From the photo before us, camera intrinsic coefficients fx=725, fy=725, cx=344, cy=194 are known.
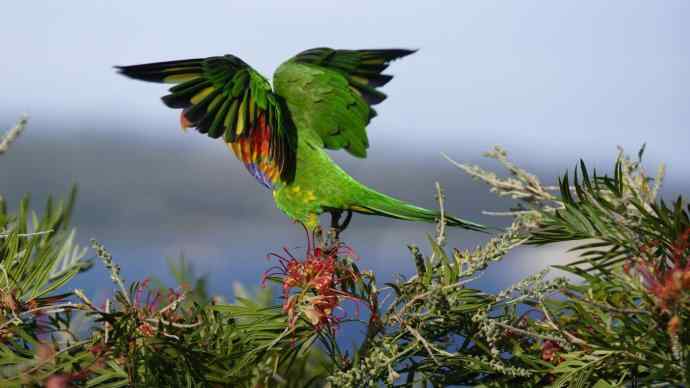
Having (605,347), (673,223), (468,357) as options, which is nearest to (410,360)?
(468,357)

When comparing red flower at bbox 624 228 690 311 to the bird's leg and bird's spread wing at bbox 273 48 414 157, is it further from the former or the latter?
bird's spread wing at bbox 273 48 414 157

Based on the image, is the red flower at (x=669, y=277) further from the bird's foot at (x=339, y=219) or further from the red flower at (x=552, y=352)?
the bird's foot at (x=339, y=219)

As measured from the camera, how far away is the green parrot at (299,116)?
1.91m

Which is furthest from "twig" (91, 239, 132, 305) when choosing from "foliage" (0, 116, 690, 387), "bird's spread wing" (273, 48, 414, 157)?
"bird's spread wing" (273, 48, 414, 157)

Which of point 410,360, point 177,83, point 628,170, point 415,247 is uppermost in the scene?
point 177,83

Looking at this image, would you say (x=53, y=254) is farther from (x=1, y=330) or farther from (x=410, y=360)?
(x=410, y=360)

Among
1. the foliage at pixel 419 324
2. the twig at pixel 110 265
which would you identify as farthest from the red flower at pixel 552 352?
the twig at pixel 110 265

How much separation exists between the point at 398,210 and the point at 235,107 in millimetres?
535

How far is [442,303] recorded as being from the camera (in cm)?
145

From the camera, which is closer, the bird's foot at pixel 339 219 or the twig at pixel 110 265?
the twig at pixel 110 265

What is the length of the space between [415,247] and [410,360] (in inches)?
9.8

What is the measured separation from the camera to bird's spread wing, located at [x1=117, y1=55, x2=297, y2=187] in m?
1.88

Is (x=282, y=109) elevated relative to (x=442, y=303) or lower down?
elevated

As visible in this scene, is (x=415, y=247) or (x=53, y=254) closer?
(x=415, y=247)
